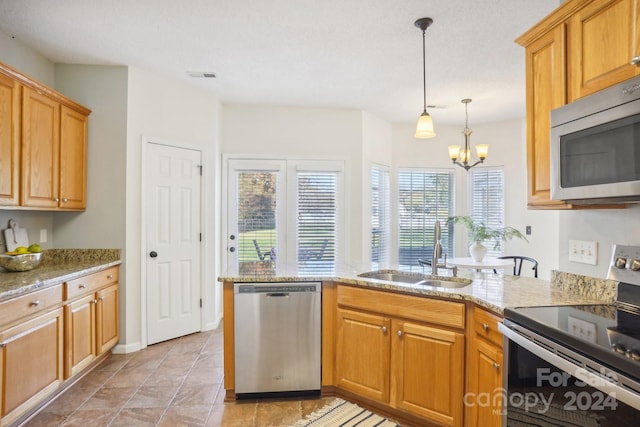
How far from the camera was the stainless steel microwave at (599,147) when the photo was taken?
51.9 inches

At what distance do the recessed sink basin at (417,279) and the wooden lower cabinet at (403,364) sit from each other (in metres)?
0.33

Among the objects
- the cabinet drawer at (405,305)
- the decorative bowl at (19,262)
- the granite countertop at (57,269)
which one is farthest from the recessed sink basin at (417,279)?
the decorative bowl at (19,262)

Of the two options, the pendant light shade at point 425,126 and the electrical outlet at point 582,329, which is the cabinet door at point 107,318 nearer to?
the pendant light shade at point 425,126

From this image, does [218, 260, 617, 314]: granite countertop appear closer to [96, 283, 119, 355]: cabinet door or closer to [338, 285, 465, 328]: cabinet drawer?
[338, 285, 465, 328]: cabinet drawer

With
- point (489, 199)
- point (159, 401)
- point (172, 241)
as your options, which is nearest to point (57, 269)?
point (172, 241)

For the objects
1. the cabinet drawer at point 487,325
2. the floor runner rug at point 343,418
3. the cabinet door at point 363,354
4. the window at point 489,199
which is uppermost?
the window at point 489,199

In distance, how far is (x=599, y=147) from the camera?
146 centimetres

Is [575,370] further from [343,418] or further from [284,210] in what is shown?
[284,210]

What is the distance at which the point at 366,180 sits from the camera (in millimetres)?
4648

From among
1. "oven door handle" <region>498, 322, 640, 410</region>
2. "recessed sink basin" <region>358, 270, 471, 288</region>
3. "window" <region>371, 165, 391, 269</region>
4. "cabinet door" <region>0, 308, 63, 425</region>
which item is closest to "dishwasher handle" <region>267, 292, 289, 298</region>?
"recessed sink basin" <region>358, 270, 471, 288</region>

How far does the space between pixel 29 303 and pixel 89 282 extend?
26.7 inches

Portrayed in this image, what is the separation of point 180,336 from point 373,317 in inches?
95.9

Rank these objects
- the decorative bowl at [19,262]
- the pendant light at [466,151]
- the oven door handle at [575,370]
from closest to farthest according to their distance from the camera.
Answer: the oven door handle at [575,370] < the decorative bowl at [19,262] < the pendant light at [466,151]

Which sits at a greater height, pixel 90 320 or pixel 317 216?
pixel 317 216
